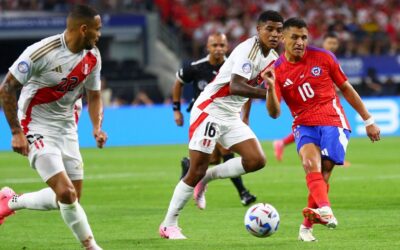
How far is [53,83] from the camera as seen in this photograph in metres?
9.26

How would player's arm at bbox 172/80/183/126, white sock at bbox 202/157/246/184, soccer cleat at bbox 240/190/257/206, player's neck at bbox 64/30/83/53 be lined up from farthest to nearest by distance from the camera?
player's arm at bbox 172/80/183/126 → soccer cleat at bbox 240/190/257/206 → white sock at bbox 202/157/246/184 → player's neck at bbox 64/30/83/53

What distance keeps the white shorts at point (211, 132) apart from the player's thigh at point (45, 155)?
6.45ft

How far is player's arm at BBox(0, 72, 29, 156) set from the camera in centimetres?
859

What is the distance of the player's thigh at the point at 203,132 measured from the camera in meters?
10.8

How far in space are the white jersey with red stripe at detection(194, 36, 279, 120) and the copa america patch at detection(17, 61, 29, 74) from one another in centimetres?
240

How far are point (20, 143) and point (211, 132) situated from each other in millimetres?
2882

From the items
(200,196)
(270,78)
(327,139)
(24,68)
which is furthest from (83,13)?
(200,196)

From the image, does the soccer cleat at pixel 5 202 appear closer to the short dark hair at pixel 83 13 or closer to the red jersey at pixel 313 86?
the short dark hair at pixel 83 13

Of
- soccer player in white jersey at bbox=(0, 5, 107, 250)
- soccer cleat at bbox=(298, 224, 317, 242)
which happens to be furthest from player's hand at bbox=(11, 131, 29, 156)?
soccer cleat at bbox=(298, 224, 317, 242)

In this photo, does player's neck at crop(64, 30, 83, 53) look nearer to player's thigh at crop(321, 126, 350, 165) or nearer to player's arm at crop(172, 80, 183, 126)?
player's thigh at crop(321, 126, 350, 165)

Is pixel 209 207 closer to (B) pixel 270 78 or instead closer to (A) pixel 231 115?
(A) pixel 231 115

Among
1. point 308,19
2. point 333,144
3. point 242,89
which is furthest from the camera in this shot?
point 308,19

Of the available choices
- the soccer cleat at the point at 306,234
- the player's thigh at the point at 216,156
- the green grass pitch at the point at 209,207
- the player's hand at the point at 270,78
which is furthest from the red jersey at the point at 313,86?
the player's thigh at the point at 216,156

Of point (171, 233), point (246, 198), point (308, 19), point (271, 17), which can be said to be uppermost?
point (271, 17)
